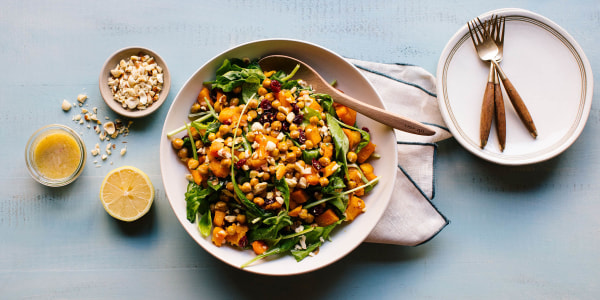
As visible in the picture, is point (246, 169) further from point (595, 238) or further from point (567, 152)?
point (595, 238)

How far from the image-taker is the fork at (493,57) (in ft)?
8.56

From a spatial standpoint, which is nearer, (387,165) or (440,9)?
(387,165)

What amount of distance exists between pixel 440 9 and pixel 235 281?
2.41 meters

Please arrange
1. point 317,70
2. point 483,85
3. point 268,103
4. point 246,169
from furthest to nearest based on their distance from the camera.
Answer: point 483,85 < point 317,70 < point 268,103 < point 246,169

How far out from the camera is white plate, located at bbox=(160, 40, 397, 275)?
7.63 ft

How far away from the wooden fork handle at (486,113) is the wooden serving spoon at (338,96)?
0.55m

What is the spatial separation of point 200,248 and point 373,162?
1.31 meters

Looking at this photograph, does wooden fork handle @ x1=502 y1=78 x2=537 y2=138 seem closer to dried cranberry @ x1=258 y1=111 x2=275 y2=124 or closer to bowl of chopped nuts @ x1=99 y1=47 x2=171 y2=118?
dried cranberry @ x1=258 y1=111 x2=275 y2=124

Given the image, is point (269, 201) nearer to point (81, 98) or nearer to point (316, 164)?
point (316, 164)

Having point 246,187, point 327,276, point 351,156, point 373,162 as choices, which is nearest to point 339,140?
point 351,156

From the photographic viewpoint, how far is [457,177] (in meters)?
2.79

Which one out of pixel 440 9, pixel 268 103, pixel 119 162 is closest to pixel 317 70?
pixel 268 103

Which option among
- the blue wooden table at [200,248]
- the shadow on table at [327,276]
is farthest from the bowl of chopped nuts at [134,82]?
the shadow on table at [327,276]

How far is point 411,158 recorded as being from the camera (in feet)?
8.84
